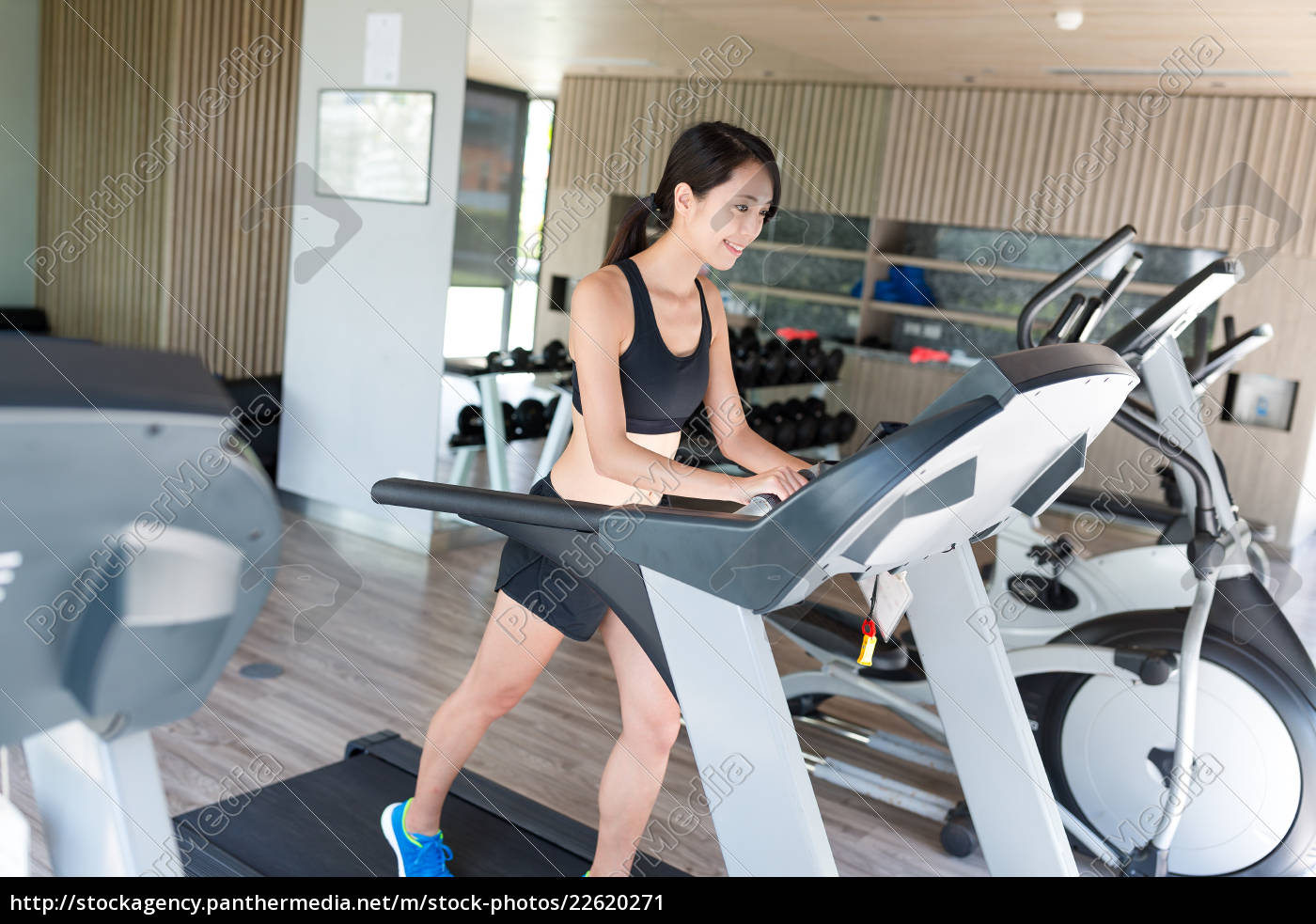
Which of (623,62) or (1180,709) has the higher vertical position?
(623,62)

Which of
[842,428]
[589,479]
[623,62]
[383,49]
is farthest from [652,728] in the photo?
[842,428]

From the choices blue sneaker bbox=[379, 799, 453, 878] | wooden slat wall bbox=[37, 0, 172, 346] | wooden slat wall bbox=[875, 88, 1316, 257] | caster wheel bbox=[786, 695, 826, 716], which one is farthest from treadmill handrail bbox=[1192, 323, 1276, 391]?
wooden slat wall bbox=[37, 0, 172, 346]

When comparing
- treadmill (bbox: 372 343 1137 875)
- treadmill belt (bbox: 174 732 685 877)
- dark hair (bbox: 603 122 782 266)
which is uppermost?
dark hair (bbox: 603 122 782 266)

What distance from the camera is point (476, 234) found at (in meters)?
4.61

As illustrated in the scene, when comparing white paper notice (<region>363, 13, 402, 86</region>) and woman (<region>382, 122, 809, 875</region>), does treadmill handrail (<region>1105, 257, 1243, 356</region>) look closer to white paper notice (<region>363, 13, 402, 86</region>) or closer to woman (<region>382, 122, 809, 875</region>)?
woman (<region>382, 122, 809, 875</region>)

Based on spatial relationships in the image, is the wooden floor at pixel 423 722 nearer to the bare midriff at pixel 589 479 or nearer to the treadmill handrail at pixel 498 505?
the bare midriff at pixel 589 479

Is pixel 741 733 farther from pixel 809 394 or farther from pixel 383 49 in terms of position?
pixel 809 394

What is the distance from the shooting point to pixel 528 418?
493cm

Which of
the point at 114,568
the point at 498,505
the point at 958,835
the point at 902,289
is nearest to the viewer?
the point at 114,568

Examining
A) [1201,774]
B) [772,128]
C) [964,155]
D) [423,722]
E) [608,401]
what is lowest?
[423,722]

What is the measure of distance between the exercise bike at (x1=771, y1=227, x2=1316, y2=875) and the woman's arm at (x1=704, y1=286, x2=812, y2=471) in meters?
0.66

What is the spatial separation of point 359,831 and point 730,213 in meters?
1.44

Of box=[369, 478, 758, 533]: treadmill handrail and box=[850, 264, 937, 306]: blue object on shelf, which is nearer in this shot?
box=[369, 478, 758, 533]: treadmill handrail

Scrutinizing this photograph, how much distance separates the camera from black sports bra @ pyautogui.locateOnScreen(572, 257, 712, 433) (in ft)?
6.11
